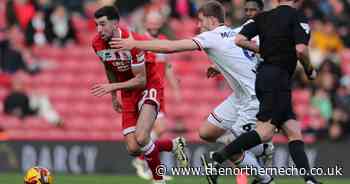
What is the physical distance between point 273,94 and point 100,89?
181cm

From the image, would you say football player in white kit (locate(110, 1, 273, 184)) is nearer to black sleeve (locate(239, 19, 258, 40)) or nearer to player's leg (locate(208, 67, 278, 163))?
black sleeve (locate(239, 19, 258, 40))

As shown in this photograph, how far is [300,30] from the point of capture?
10.8 metres

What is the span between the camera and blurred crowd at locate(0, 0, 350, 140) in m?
19.6

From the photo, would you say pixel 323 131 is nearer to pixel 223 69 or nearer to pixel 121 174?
pixel 121 174

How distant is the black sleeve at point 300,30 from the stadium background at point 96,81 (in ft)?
24.2

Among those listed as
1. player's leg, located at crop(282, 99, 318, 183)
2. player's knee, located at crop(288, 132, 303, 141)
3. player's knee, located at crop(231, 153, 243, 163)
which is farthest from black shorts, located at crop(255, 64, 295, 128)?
player's knee, located at crop(231, 153, 243, 163)

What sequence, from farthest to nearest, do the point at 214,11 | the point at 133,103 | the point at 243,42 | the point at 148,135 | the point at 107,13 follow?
1. the point at 133,103
2. the point at 148,135
3. the point at 107,13
4. the point at 214,11
5. the point at 243,42

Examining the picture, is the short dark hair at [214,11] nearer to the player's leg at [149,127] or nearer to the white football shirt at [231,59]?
the white football shirt at [231,59]

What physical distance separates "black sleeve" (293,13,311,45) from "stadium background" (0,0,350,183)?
736 cm

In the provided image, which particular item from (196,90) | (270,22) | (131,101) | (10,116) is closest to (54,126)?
(10,116)

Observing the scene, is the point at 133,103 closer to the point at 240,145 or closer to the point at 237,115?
the point at 237,115

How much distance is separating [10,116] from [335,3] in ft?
21.8

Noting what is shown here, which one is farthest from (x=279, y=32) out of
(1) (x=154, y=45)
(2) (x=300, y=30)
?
(1) (x=154, y=45)

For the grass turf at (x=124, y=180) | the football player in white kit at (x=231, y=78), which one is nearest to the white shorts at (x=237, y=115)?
the football player in white kit at (x=231, y=78)
